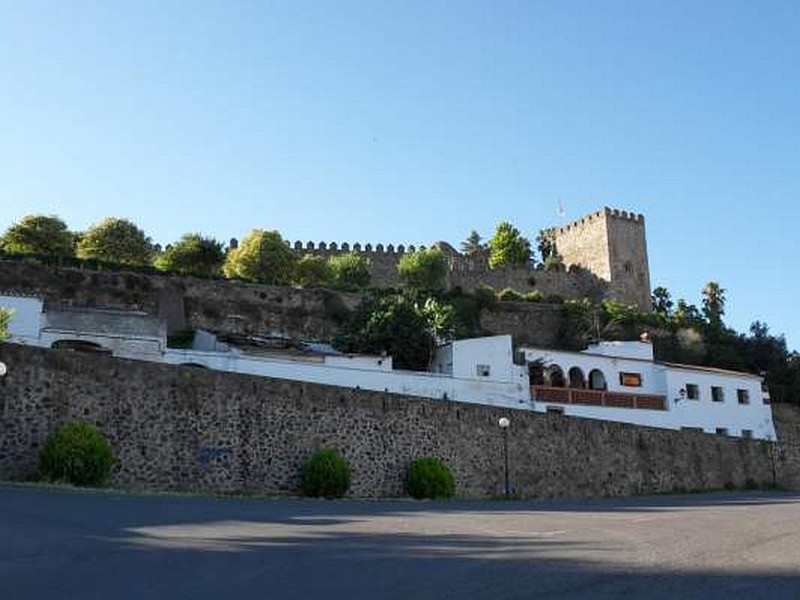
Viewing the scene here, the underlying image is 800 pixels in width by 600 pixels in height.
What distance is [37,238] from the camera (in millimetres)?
48500

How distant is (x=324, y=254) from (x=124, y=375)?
41.6 meters

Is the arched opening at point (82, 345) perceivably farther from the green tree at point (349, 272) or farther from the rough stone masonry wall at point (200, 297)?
the green tree at point (349, 272)

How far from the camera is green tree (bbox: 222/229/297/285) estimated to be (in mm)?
51781

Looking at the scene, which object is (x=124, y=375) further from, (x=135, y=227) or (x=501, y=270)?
(x=501, y=270)

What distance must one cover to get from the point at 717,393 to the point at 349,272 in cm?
2321

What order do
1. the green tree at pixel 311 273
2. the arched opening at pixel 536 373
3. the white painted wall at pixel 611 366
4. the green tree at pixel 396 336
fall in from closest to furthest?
1. the arched opening at pixel 536 373
2. the green tree at pixel 396 336
3. the white painted wall at pixel 611 366
4. the green tree at pixel 311 273

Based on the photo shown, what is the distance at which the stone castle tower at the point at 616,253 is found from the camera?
6925cm

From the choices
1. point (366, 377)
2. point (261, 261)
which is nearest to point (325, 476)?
point (366, 377)

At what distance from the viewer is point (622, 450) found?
31.3m

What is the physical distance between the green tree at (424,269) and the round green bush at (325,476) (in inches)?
1391

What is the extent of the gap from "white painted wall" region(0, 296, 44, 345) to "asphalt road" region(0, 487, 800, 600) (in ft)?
53.8

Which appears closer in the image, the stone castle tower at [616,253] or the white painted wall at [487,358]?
the white painted wall at [487,358]

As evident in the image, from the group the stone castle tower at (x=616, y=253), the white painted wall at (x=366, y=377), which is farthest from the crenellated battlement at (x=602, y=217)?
the white painted wall at (x=366, y=377)

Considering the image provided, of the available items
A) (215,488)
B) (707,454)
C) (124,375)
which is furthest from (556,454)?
(124,375)
